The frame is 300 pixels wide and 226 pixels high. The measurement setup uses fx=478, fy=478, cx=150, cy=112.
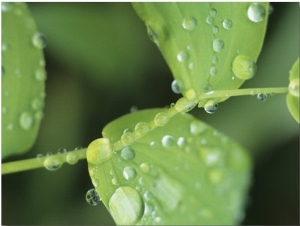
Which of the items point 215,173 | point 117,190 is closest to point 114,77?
point 215,173

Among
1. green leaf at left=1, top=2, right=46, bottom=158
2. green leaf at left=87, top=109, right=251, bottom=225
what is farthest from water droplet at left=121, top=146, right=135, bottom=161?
Answer: green leaf at left=1, top=2, right=46, bottom=158

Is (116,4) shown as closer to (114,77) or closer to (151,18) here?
(114,77)

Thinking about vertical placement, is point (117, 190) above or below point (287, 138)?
above

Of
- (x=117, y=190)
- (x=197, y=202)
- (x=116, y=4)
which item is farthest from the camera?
(x=116, y=4)

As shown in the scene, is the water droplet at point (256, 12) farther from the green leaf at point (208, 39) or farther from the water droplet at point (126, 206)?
the water droplet at point (126, 206)

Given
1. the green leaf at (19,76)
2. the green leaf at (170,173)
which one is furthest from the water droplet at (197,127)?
the green leaf at (19,76)

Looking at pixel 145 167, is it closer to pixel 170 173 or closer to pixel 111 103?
pixel 170 173

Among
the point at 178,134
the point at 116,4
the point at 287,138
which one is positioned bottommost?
the point at 287,138

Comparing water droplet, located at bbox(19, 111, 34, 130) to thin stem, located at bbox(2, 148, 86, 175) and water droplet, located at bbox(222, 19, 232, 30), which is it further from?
water droplet, located at bbox(222, 19, 232, 30)

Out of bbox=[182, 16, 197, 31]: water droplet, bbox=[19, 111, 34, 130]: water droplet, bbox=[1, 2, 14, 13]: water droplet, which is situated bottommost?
bbox=[19, 111, 34, 130]: water droplet
